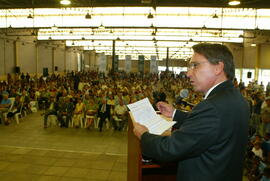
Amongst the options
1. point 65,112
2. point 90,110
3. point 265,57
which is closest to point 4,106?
A: point 65,112

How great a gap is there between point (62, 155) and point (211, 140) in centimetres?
501

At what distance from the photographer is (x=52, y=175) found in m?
4.48

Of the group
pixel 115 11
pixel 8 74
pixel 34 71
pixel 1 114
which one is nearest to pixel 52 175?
pixel 1 114

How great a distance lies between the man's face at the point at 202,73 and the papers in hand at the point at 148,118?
1.31 ft

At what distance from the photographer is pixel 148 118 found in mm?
1616

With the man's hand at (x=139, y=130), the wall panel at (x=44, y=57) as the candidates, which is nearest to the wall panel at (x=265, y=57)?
the man's hand at (x=139, y=130)

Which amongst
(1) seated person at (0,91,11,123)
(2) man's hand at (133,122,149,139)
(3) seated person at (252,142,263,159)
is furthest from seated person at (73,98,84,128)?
(2) man's hand at (133,122,149,139)

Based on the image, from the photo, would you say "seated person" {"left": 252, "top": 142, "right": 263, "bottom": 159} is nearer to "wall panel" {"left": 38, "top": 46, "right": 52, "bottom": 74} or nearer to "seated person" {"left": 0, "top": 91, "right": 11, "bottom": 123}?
Answer: "seated person" {"left": 0, "top": 91, "right": 11, "bottom": 123}

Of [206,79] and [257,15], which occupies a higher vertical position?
[257,15]

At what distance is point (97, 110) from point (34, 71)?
20962 millimetres

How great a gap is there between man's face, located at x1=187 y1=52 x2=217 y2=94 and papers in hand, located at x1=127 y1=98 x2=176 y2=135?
399 mm

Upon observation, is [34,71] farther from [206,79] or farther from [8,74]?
[206,79]

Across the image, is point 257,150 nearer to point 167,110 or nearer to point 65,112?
point 167,110

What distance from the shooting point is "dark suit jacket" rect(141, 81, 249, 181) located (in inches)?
44.4
